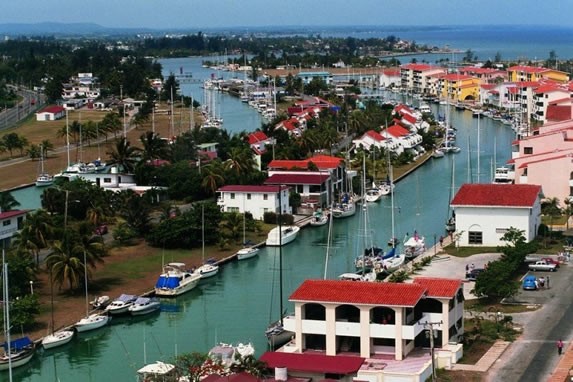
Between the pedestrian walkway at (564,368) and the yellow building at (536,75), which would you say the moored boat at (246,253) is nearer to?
the pedestrian walkway at (564,368)

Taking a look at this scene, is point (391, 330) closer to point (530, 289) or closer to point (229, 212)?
point (530, 289)

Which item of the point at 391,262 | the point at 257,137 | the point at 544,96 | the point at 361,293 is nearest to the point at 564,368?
the point at 361,293

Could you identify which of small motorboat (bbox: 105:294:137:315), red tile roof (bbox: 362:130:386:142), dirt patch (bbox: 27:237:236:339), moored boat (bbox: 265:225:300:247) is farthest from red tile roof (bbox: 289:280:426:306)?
red tile roof (bbox: 362:130:386:142)

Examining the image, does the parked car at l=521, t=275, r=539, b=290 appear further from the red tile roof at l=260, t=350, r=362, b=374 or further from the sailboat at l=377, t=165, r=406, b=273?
the red tile roof at l=260, t=350, r=362, b=374

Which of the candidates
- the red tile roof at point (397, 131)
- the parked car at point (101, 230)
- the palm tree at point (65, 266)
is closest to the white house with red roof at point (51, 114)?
the red tile roof at point (397, 131)

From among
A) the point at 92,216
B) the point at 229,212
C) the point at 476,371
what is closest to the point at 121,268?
the point at 92,216

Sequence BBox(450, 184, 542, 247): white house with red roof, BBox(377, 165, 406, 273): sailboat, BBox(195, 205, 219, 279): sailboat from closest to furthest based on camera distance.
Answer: BBox(377, 165, 406, 273): sailboat < BBox(195, 205, 219, 279): sailboat < BBox(450, 184, 542, 247): white house with red roof
